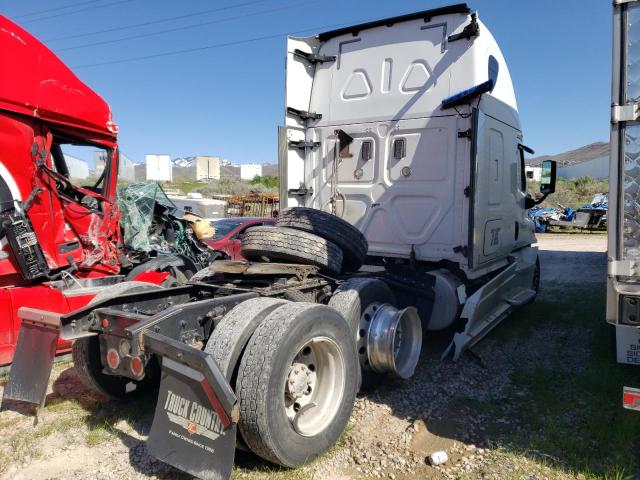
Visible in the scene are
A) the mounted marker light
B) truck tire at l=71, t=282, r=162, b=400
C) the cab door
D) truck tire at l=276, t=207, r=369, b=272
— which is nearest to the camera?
truck tire at l=71, t=282, r=162, b=400

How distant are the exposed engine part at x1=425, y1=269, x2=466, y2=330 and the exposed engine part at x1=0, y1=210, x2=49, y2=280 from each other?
3.99 m

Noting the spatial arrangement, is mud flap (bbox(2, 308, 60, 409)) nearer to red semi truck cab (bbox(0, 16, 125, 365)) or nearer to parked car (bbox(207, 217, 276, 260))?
red semi truck cab (bbox(0, 16, 125, 365))

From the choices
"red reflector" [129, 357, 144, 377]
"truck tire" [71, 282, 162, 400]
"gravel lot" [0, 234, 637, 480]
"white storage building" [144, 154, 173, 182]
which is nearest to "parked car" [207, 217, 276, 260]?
"gravel lot" [0, 234, 637, 480]

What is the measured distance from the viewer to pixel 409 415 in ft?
12.7

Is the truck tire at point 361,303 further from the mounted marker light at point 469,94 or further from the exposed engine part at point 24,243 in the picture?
the exposed engine part at point 24,243

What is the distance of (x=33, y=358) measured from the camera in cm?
335

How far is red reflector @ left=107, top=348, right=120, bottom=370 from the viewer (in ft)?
10.1

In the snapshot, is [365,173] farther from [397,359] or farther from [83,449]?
[83,449]

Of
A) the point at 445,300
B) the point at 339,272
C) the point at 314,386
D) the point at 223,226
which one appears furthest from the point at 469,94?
the point at 223,226

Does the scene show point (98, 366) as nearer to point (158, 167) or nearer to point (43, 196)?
point (43, 196)

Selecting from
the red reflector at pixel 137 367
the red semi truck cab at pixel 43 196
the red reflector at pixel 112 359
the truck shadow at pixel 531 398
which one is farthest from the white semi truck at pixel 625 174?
the red semi truck cab at pixel 43 196

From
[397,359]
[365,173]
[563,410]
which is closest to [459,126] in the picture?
[365,173]

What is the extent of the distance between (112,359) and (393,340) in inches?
82.9

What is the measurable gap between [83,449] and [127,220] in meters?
3.95
